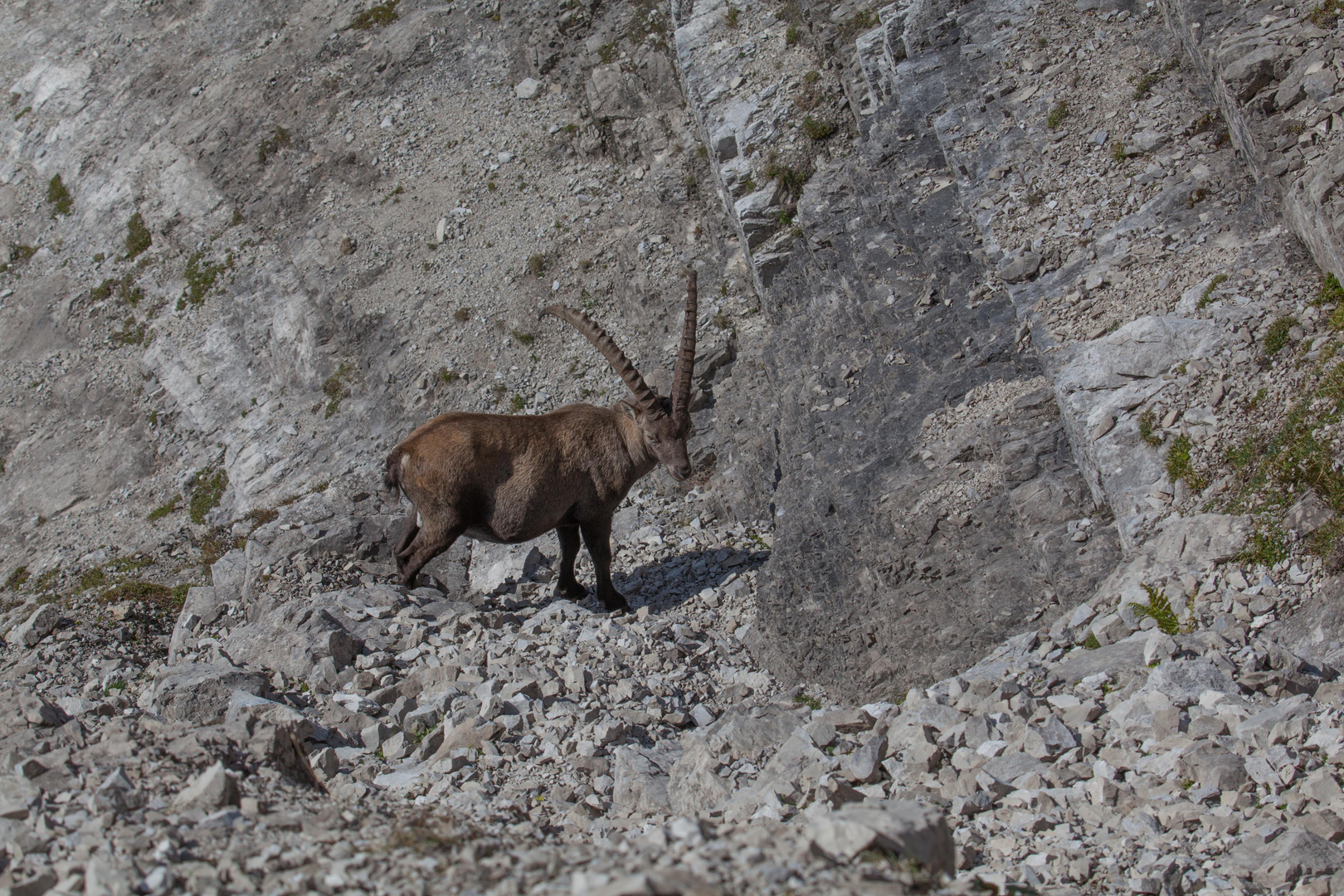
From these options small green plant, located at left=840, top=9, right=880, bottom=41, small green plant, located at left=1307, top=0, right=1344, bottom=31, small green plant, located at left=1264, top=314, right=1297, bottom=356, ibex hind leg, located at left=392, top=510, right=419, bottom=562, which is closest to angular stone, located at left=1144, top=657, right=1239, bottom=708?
small green plant, located at left=1264, top=314, right=1297, bottom=356

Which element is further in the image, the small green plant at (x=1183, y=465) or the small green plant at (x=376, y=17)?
the small green plant at (x=376, y=17)

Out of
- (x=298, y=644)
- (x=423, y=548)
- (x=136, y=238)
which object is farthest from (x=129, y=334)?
(x=298, y=644)

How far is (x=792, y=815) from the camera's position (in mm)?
5938

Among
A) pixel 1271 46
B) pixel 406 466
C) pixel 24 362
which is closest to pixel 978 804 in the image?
pixel 406 466

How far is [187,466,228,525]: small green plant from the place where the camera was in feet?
58.3

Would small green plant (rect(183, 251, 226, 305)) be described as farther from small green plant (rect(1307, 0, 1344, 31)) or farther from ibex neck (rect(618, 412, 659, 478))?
small green plant (rect(1307, 0, 1344, 31))

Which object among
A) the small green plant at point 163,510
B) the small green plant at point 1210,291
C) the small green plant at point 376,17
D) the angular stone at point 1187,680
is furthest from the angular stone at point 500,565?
the small green plant at point 376,17

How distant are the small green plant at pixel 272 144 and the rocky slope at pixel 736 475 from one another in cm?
13

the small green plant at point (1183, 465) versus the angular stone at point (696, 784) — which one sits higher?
the angular stone at point (696, 784)

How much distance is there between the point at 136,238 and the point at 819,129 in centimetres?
1581

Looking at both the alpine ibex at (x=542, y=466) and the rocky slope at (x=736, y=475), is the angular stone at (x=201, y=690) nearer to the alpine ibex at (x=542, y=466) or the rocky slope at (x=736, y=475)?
the rocky slope at (x=736, y=475)

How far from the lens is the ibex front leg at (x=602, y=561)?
11.4 metres

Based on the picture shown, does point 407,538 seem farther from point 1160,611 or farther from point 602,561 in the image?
point 1160,611

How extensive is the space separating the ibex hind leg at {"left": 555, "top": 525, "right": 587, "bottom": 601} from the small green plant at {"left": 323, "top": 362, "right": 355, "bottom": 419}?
7.89 metres
